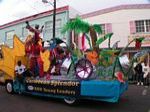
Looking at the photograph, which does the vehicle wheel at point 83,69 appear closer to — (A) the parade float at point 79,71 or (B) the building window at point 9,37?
(A) the parade float at point 79,71

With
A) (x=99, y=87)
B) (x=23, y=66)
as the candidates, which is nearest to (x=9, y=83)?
(x=23, y=66)

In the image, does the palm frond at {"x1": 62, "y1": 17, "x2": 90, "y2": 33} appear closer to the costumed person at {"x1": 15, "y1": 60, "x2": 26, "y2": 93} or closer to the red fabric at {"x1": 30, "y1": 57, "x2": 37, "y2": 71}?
the red fabric at {"x1": 30, "y1": 57, "x2": 37, "y2": 71}

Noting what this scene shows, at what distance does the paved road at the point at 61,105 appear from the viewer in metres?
9.01

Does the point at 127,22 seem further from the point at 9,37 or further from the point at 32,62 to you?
the point at 9,37

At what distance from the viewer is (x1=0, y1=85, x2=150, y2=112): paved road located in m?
9.01

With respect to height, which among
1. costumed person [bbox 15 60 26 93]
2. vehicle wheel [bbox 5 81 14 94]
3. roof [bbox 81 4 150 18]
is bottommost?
vehicle wheel [bbox 5 81 14 94]

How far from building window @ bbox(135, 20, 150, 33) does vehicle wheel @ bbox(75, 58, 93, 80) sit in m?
15.0

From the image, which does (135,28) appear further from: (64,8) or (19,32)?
(19,32)

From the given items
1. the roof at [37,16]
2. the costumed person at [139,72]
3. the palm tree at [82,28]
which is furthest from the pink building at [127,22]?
the palm tree at [82,28]

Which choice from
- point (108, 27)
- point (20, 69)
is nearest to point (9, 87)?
point (20, 69)

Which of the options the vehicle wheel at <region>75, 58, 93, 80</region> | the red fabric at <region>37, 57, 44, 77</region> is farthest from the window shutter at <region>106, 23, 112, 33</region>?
the vehicle wheel at <region>75, 58, 93, 80</region>

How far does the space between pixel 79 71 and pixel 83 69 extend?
16 cm

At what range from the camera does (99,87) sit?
8703mm

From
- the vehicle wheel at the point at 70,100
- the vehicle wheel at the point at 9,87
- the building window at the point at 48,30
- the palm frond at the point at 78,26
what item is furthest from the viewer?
the building window at the point at 48,30
